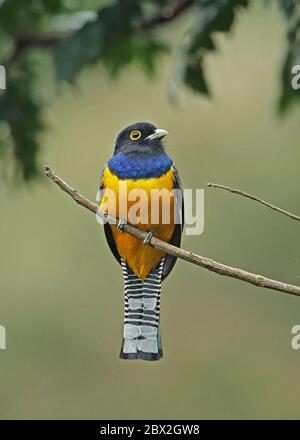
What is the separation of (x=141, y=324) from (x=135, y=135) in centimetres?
12

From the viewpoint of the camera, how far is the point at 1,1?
33.0 inches

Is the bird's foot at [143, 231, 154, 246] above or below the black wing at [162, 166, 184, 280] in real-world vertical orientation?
below

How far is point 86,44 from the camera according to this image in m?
0.75

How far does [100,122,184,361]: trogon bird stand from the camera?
432 mm

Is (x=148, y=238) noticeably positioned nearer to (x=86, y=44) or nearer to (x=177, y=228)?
(x=177, y=228)

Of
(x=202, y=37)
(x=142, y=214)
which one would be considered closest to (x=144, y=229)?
(x=142, y=214)

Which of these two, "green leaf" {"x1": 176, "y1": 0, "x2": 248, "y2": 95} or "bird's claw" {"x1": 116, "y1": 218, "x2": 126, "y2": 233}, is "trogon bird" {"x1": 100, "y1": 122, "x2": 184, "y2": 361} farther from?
"green leaf" {"x1": 176, "y1": 0, "x2": 248, "y2": 95}

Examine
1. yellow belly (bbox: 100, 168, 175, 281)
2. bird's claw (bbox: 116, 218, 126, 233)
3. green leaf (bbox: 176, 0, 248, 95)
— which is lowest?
bird's claw (bbox: 116, 218, 126, 233)

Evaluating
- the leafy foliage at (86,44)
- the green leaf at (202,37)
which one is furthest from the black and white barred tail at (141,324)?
the green leaf at (202,37)

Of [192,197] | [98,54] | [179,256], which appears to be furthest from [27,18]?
[179,256]

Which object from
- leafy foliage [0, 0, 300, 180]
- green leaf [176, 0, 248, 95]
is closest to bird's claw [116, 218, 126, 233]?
leafy foliage [0, 0, 300, 180]

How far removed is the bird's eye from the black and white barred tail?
92mm

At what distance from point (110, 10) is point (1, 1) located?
0.45ft

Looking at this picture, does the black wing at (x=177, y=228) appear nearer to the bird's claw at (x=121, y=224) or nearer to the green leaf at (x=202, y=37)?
the bird's claw at (x=121, y=224)
